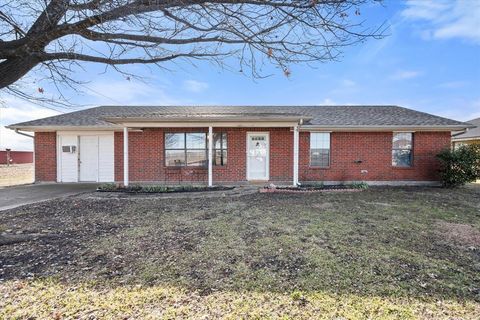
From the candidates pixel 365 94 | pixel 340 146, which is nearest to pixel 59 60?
pixel 340 146

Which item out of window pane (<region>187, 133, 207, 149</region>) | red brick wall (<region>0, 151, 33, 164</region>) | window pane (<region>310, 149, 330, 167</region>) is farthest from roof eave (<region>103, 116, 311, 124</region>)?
red brick wall (<region>0, 151, 33, 164</region>)

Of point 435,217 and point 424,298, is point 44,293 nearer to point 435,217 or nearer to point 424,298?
point 424,298

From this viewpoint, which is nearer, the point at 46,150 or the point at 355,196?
the point at 355,196

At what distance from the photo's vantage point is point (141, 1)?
3402mm

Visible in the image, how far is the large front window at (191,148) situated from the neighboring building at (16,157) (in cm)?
2658

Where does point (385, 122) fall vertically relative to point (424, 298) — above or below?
above

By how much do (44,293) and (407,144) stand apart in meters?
13.4

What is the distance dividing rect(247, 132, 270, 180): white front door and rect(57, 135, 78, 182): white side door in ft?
27.5

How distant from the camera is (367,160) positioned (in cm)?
1144

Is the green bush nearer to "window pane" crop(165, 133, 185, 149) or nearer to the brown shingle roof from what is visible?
the brown shingle roof

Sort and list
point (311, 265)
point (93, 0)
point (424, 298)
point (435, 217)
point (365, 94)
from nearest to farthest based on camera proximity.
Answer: point (424, 298), point (93, 0), point (311, 265), point (435, 217), point (365, 94)

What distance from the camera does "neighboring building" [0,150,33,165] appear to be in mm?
27603

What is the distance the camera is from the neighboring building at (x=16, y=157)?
2760 cm

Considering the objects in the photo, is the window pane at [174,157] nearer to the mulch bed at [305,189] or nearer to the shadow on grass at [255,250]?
the mulch bed at [305,189]
